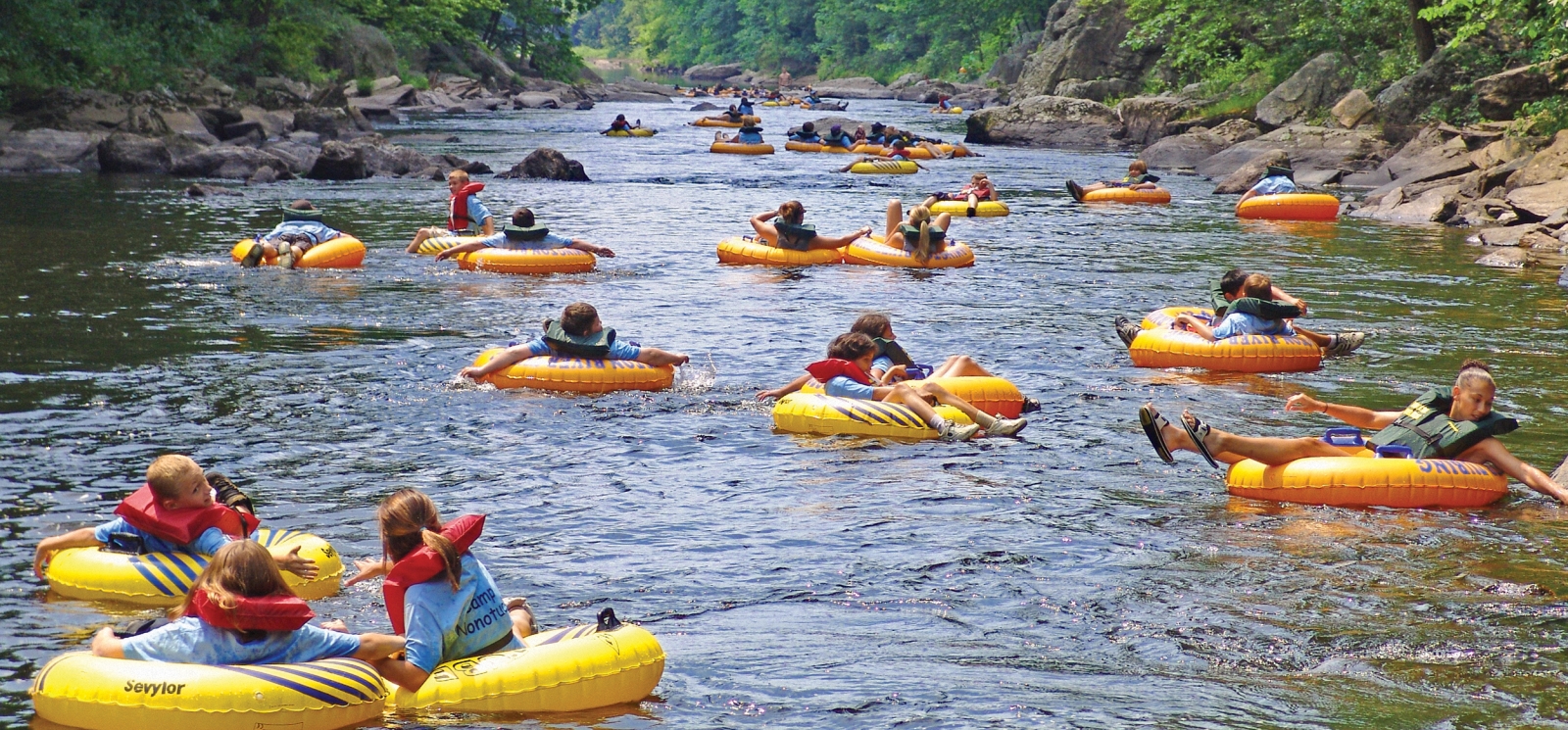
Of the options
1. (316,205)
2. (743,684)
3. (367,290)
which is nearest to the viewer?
(743,684)

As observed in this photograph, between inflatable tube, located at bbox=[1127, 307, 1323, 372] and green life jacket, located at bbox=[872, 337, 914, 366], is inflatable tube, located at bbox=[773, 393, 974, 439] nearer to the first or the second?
green life jacket, located at bbox=[872, 337, 914, 366]

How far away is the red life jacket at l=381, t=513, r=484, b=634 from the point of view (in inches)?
233

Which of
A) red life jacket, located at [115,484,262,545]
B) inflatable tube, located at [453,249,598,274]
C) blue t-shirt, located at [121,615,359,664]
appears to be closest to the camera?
blue t-shirt, located at [121,615,359,664]

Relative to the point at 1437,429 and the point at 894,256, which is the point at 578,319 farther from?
the point at 894,256

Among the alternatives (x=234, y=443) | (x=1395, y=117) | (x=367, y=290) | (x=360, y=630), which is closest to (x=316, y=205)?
(x=367, y=290)

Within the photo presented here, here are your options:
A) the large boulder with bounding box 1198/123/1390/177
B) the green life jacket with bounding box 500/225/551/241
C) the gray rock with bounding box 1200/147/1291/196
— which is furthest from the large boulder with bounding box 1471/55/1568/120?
the green life jacket with bounding box 500/225/551/241

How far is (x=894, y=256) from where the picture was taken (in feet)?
66.5

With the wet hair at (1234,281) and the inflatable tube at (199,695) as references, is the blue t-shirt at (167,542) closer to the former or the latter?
the inflatable tube at (199,695)

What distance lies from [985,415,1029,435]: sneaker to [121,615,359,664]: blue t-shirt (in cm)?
610

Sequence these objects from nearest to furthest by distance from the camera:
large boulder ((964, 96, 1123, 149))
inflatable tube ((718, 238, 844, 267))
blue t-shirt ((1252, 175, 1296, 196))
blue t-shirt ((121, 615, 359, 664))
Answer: blue t-shirt ((121, 615, 359, 664))
inflatable tube ((718, 238, 844, 267))
blue t-shirt ((1252, 175, 1296, 196))
large boulder ((964, 96, 1123, 149))

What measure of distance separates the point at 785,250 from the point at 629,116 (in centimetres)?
4219

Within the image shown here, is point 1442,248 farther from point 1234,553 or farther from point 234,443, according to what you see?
point 234,443

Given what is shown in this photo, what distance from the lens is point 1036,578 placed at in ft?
26.8

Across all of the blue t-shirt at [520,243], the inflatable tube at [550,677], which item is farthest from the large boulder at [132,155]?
the inflatable tube at [550,677]
